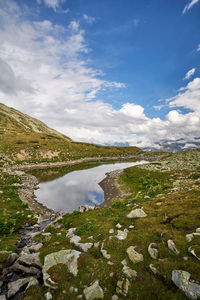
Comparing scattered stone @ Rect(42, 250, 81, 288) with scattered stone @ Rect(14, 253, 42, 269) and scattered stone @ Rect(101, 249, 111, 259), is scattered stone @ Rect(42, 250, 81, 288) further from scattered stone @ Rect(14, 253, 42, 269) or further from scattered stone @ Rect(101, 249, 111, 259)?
scattered stone @ Rect(101, 249, 111, 259)

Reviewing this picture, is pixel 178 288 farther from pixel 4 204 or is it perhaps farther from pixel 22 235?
pixel 4 204

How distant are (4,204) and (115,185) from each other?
88.1 ft

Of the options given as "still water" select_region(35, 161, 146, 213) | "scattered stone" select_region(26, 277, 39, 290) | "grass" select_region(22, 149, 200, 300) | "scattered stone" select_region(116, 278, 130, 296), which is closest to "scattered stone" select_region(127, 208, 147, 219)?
"grass" select_region(22, 149, 200, 300)

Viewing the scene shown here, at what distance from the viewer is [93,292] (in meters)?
7.26

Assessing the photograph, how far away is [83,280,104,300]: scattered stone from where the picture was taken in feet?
23.3

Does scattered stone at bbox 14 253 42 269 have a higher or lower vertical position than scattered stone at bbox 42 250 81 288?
lower

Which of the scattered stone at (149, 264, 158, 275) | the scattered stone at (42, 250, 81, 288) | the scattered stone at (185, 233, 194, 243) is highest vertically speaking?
the scattered stone at (185, 233, 194, 243)

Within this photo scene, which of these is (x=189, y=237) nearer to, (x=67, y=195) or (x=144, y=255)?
(x=144, y=255)

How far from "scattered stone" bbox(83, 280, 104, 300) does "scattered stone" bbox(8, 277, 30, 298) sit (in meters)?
4.19

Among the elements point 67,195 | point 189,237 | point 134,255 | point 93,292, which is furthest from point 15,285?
point 67,195

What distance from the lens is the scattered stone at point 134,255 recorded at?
8887 mm

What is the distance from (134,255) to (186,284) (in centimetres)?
327

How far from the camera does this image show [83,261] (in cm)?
928

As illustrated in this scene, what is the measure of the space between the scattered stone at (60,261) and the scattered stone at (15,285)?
4.70ft
